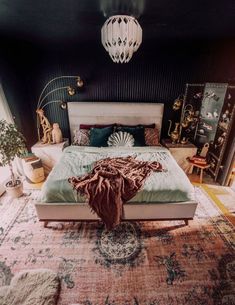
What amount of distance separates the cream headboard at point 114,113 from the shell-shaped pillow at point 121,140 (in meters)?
0.48

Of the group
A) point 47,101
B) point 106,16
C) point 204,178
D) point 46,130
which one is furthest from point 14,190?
point 204,178

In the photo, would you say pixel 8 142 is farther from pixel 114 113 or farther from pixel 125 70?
pixel 125 70

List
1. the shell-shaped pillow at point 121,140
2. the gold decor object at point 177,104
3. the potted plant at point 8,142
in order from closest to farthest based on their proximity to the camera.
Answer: the potted plant at point 8,142 < the shell-shaped pillow at point 121,140 < the gold decor object at point 177,104

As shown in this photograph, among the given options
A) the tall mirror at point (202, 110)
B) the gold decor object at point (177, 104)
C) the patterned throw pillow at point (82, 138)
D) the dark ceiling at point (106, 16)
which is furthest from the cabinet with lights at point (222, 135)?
the patterned throw pillow at point (82, 138)

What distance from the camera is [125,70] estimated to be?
3475mm

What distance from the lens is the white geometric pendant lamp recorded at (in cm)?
159

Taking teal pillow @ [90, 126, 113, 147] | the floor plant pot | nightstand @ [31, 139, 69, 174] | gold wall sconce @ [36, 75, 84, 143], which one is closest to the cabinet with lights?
teal pillow @ [90, 126, 113, 147]

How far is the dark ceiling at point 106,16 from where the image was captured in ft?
5.19

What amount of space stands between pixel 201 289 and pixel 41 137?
369 centimetres

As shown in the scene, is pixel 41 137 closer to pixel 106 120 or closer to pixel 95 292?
pixel 106 120

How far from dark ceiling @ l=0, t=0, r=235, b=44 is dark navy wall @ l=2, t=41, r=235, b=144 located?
0.58 meters

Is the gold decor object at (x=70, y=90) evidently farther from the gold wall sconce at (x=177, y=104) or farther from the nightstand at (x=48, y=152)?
the gold wall sconce at (x=177, y=104)

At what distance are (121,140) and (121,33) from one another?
1.89 m

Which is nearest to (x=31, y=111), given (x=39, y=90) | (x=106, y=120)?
(x=39, y=90)
